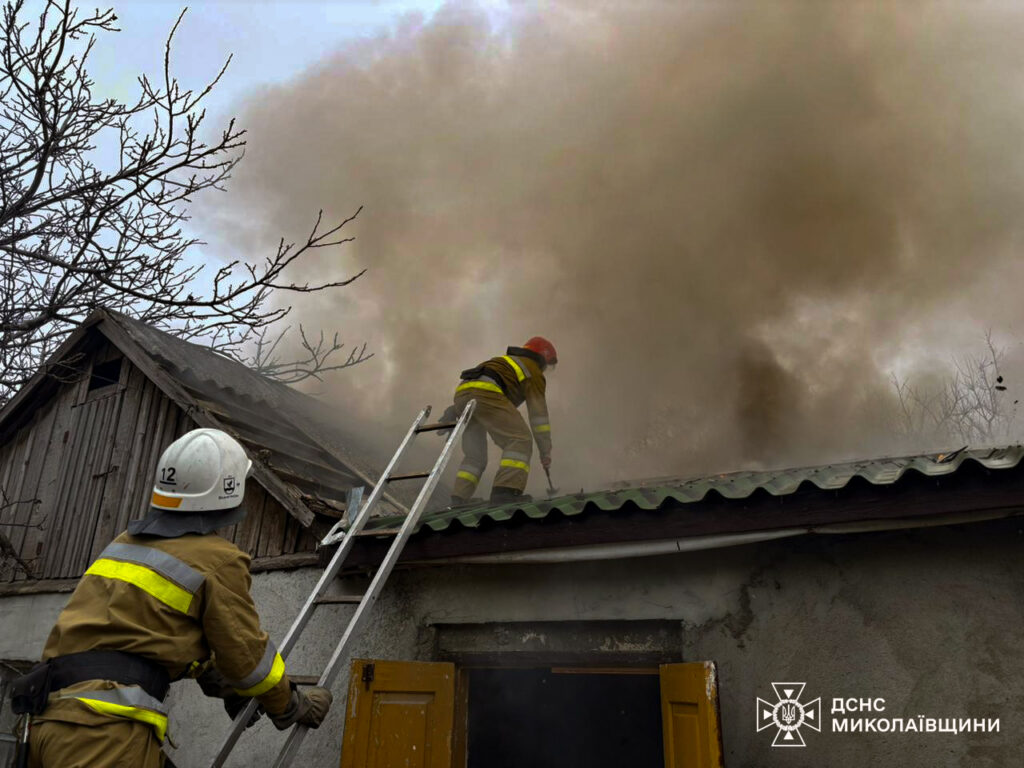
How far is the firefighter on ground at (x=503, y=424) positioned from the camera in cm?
558

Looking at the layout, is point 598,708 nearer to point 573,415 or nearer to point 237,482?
point 237,482

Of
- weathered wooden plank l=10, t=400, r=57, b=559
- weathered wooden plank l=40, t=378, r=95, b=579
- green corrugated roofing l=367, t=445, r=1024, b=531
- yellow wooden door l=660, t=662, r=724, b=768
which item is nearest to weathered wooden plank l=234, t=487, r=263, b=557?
green corrugated roofing l=367, t=445, r=1024, b=531

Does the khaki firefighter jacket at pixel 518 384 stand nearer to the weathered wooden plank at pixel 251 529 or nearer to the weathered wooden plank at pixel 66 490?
the weathered wooden plank at pixel 251 529

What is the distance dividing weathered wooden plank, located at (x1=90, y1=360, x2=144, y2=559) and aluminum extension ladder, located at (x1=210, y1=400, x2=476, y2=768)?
3.14m

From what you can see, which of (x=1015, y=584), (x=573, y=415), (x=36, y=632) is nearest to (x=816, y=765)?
(x=1015, y=584)

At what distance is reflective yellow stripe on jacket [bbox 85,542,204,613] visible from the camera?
2.42 m

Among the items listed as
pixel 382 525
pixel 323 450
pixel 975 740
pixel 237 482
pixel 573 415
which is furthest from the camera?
pixel 573 415

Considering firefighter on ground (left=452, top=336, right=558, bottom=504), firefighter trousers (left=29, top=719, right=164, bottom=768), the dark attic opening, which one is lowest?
firefighter trousers (left=29, top=719, right=164, bottom=768)

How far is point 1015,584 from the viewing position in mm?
3143

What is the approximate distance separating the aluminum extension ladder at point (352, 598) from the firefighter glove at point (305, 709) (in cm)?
11

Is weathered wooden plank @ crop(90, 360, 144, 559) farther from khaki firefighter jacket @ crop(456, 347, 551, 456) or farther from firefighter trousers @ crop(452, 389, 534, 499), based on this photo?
khaki firefighter jacket @ crop(456, 347, 551, 456)

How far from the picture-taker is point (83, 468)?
726 centimetres

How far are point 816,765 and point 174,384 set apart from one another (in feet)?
18.4

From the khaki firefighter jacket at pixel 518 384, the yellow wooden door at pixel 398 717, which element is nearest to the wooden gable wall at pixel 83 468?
the khaki firefighter jacket at pixel 518 384
